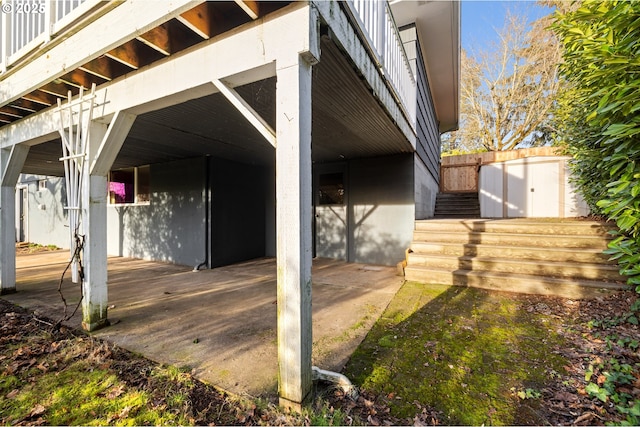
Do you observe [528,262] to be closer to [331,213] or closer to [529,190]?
[331,213]

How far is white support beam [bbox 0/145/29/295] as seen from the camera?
13.1 ft

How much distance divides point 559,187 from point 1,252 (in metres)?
11.2

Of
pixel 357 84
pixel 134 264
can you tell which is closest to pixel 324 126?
pixel 357 84

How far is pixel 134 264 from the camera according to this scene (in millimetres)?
6426

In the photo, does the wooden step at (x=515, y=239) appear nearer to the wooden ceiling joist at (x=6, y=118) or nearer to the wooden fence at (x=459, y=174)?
the wooden fence at (x=459, y=174)

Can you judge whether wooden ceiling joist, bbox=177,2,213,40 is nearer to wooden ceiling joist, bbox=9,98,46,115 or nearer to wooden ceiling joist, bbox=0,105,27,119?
wooden ceiling joist, bbox=9,98,46,115

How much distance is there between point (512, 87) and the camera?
40.7ft

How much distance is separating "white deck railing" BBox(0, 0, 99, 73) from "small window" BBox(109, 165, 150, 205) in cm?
378

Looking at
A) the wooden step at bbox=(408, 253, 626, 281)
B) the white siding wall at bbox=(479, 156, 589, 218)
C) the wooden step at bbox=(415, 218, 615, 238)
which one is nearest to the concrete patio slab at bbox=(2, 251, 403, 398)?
the wooden step at bbox=(408, 253, 626, 281)

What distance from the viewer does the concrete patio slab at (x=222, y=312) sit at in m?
2.20

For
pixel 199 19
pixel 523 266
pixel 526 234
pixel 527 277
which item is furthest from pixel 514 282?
pixel 199 19

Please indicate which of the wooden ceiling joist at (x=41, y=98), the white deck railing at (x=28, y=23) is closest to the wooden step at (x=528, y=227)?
the white deck railing at (x=28, y=23)

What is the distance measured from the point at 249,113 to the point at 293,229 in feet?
2.84

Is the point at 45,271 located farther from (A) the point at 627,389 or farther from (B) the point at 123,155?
(A) the point at 627,389
